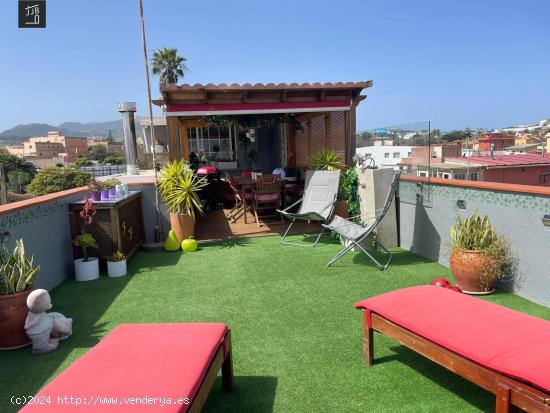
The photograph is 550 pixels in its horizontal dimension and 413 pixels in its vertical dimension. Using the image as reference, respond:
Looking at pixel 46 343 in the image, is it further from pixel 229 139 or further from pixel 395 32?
pixel 395 32

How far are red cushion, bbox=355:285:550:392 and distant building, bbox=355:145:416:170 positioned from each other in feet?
11.8

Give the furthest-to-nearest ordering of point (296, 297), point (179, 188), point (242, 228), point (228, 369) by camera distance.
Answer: point (242, 228)
point (179, 188)
point (296, 297)
point (228, 369)

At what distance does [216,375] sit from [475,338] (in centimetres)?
136

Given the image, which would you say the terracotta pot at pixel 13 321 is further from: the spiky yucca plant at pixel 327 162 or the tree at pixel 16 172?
the tree at pixel 16 172

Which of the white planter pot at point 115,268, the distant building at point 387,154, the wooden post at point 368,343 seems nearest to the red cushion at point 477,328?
the wooden post at point 368,343

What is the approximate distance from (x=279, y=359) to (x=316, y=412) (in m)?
0.65

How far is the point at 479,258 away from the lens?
383cm

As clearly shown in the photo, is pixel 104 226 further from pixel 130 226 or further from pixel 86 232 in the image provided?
pixel 130 226

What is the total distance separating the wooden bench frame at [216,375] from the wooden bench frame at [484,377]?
3.22 feet

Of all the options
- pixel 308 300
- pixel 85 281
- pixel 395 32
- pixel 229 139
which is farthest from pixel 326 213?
pixel 395 32

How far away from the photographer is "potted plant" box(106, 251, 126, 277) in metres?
5.04

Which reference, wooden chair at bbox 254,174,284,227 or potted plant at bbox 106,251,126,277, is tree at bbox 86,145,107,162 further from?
potted plant at bbox 106,251,126,277

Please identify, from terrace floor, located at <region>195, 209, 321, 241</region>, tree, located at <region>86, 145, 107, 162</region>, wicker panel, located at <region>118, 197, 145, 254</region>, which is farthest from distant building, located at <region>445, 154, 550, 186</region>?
tree, located at <region>86, 145, 107, 162</region>

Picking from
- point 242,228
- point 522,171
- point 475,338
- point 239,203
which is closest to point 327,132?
point 239,203
